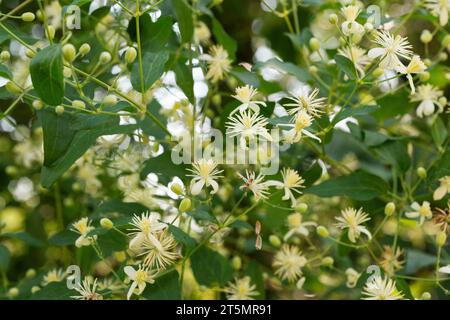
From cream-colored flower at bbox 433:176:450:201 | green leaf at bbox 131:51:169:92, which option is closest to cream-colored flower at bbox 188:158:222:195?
green leaf at bbox 131:51:169:92

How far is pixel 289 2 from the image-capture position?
129cm

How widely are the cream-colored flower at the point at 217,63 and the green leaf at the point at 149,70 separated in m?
0.20

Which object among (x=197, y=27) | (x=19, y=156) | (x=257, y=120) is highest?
(x=197, y=27)

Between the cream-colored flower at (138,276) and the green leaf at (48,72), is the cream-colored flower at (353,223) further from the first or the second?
the green leaf at (48,72)

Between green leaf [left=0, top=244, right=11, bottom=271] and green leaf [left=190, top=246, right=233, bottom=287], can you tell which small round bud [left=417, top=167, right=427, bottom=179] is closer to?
green leaf [left=190, top=246, right=233, bottom=287]

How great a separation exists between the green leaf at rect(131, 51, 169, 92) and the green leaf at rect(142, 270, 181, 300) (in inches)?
10.0

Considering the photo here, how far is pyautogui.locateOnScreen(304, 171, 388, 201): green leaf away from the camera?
0.98 meters

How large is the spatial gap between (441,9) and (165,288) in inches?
23.8

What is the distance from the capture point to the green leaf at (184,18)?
95 cm

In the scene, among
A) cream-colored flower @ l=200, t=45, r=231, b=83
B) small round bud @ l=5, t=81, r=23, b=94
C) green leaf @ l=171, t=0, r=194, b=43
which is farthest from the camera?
cream-colored flower @ l=200, t=45, r=231, b=83

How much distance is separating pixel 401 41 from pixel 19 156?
0.92 metres

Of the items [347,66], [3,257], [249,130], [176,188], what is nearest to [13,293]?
[3,257]
